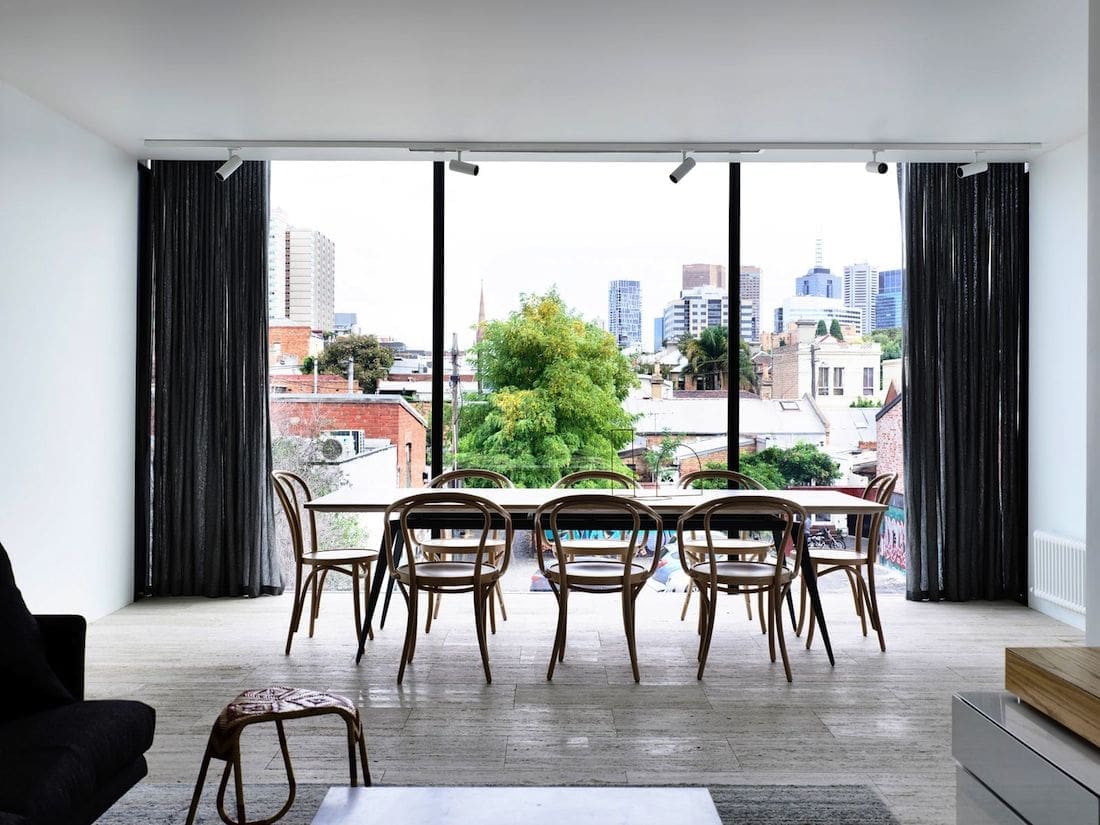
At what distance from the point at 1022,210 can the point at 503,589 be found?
13.7ft

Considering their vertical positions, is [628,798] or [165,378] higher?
[165,378]

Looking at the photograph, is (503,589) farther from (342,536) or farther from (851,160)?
(851,160)

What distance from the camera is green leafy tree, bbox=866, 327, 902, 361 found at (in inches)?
242

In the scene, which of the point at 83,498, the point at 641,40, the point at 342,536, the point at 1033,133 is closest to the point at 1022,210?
the point at 1033,133

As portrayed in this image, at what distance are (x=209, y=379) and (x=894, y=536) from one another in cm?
459

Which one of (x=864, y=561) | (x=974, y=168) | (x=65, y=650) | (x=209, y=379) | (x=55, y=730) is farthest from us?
(x=209, y=379)

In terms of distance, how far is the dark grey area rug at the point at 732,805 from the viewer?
280 cm

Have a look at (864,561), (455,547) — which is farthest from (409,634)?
(864,561)

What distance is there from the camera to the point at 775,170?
20.1 ft

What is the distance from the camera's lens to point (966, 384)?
236 inches

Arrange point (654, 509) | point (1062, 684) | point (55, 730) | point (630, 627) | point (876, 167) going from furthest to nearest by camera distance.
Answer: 1. point (876, 167)
2. point (654, 509)
3. point (630, 627)
4. point (55, 730)
5. point (1062, 684)

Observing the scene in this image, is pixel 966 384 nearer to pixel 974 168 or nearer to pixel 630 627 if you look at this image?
pixel 974 168

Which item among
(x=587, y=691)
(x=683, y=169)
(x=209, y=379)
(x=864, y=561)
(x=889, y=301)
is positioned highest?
(x=683, y=169)

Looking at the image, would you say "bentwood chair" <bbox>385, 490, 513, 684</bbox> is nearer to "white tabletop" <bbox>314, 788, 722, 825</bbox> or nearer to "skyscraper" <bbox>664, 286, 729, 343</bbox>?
"white tabletop" <bbox>314, 788, 722, 825</bbox>
